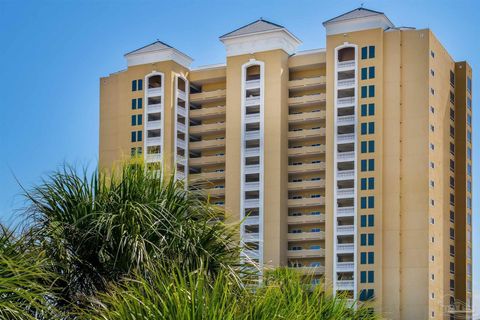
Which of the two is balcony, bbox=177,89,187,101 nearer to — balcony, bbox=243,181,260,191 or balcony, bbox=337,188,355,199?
balcony, bbox=243,181,260,191

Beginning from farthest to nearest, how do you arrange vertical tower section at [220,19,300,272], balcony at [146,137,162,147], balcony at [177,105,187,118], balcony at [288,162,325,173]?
balcony at [177,105,187,118], balcony at [146,137,162,147], balcony at [288,162,325,173], vertical tower section at [220,19,300,272]

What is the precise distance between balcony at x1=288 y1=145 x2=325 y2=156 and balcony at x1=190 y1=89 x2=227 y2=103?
9.88 metres

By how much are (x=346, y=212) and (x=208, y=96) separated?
824 inches

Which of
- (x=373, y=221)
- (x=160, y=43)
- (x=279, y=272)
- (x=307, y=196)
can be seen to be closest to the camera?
(x=279, y=272)

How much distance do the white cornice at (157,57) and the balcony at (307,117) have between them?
14.4 metres

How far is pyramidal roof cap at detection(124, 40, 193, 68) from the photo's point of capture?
99938 mm

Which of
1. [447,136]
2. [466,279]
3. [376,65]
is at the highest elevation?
[376,65]

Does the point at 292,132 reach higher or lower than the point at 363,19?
lower

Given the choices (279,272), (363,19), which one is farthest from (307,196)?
(279,272)

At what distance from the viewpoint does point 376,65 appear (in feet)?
291

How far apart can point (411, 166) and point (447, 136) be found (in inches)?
352

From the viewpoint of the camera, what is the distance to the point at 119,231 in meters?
18.4

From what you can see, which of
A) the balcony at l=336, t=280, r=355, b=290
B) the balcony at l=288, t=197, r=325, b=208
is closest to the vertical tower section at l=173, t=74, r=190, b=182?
the balcony at l=288, t=197, r=325, b=208

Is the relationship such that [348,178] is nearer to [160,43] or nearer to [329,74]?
[329,74]
